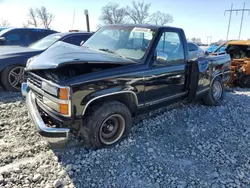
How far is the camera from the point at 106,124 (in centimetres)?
329

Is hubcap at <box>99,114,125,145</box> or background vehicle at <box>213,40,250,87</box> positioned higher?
background vehicle at <box>213,40,250,87</box>

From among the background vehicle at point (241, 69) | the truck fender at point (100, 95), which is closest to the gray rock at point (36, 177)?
the truck fender at point (100, 95)

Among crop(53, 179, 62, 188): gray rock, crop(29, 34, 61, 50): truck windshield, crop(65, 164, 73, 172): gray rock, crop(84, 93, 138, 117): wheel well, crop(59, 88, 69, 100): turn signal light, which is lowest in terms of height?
crop(53, 179, 62, 188): gray rock

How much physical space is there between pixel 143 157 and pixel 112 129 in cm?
62

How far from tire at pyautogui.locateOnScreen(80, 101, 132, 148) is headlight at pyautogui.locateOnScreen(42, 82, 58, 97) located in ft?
1.86

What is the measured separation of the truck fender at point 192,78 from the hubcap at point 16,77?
4.05 meters

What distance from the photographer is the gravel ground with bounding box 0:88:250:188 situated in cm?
269

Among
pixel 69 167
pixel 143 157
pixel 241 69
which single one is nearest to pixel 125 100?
pixel 143 157

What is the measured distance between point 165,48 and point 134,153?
184 centimetres

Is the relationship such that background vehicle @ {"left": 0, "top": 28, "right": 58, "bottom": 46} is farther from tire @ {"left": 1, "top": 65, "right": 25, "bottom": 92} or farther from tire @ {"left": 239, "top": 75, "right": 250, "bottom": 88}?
tire @ {"left": 239, "top": 75, "right": 250, "bottom": 88}

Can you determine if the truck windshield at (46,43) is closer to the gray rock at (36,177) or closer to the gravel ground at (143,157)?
the gravel ground at (143,157)

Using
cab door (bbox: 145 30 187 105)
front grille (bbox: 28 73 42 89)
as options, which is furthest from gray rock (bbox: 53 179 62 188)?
cab door (bbox: 145 30 187 105)

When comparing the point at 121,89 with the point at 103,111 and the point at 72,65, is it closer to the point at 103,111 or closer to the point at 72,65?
the point at 103,111

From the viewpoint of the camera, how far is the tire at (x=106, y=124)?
9.98 ft
